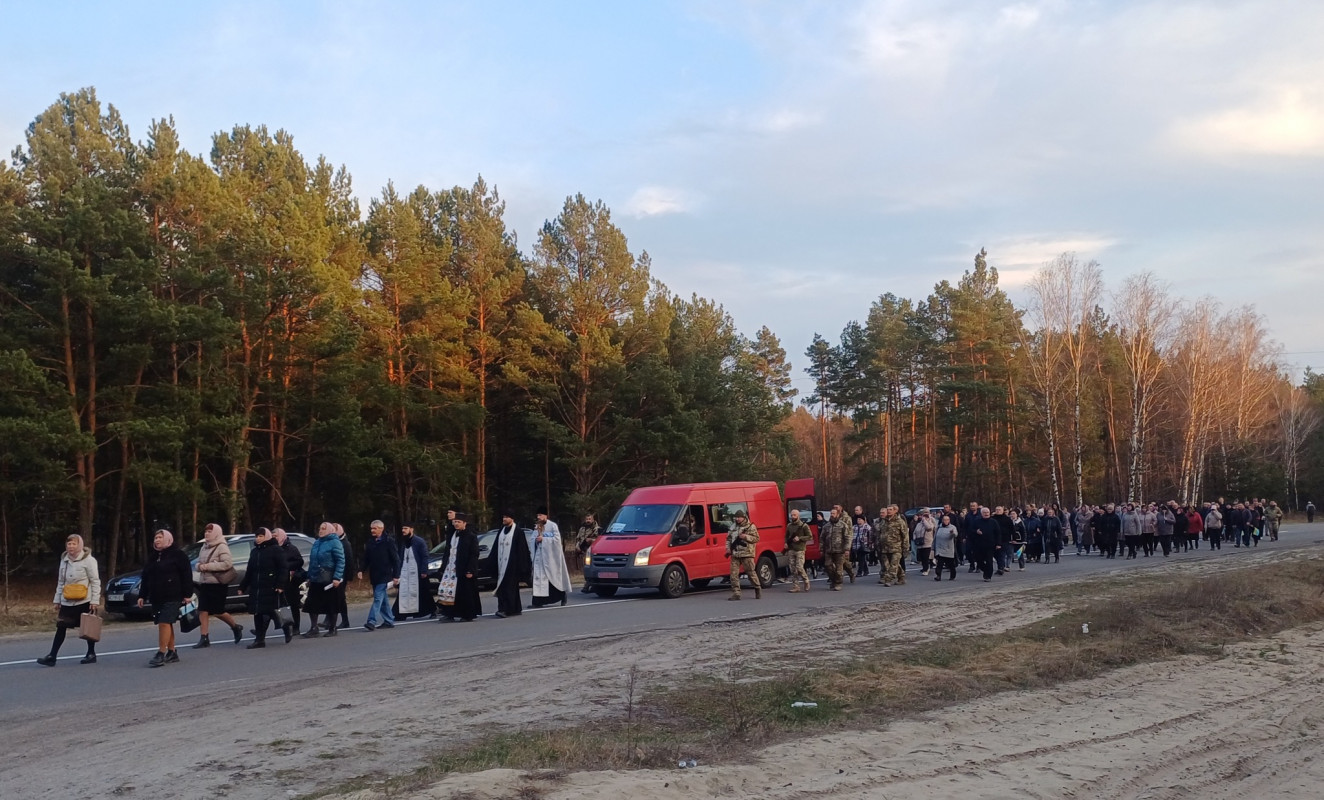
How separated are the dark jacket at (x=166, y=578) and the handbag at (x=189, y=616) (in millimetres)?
166

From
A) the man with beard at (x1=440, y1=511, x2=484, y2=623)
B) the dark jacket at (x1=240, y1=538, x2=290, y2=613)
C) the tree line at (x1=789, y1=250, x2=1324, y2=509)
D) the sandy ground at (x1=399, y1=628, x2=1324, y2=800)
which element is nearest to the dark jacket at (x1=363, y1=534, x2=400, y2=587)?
the man with beard at (x1=440, y1=511, x2=484, y2=623)

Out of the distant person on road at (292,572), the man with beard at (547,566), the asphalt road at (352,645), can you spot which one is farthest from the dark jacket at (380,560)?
the man with beard at (547,566)

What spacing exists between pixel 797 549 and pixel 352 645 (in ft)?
33.8

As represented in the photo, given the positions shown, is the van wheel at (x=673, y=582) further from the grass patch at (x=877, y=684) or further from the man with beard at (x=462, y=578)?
the grass patch at (x=877, y=684)

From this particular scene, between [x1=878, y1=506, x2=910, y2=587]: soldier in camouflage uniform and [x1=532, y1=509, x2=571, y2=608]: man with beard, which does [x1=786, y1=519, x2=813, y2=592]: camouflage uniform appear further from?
[x1=532, y1=509, x2=571, y2=608]: man with beard

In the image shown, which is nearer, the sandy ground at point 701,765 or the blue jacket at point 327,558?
the sandy ground at point 701,765

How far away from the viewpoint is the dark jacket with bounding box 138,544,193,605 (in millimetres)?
13102

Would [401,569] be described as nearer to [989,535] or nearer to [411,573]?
[411,573]

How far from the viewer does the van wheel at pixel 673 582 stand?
2184 centimetres

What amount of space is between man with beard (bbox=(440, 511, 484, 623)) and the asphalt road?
33 cm

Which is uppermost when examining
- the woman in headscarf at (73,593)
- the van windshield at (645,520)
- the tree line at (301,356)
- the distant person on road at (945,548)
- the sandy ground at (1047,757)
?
the tree line at (301,356)

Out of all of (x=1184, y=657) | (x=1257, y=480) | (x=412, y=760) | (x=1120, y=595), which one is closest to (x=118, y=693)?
(x=412, y=760)

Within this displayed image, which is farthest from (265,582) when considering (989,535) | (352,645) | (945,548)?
(989,535)

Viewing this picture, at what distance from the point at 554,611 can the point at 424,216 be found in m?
32.6
